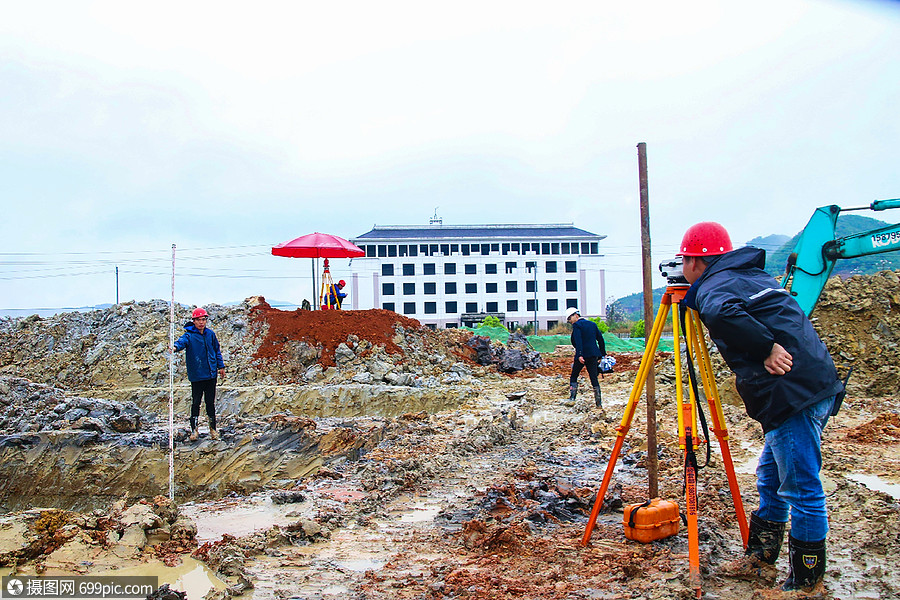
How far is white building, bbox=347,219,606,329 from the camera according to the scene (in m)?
50.7

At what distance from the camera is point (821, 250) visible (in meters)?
5.59

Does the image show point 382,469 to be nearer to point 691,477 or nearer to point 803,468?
point 691,477

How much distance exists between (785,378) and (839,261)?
432 centimetres

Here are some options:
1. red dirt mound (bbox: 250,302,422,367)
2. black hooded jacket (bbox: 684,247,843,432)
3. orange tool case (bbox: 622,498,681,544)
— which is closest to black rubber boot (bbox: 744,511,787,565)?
orange tool case (bbox: 622,498,681,544)

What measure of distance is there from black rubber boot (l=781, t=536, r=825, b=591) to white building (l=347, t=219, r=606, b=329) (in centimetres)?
4703

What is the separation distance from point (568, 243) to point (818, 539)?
51.1 m

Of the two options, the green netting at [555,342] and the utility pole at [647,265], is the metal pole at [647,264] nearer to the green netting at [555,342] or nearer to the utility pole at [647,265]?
the utility pole at [647,265]

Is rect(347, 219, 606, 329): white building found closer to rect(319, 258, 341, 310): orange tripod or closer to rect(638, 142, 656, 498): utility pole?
rect(319, 258, 341, 310): orange tripod

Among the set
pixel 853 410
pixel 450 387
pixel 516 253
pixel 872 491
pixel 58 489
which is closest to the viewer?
pixel 872 491

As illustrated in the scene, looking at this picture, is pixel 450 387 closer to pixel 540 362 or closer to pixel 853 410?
pixel 540 362

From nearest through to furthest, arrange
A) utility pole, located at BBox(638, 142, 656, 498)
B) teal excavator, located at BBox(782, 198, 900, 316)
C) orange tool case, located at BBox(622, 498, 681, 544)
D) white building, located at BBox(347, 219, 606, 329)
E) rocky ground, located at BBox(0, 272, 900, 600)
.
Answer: rocky ground, located at BBox(0, 272, 900, 600), orange tool case, located at BBox(622, 498, 681, 544), utility pole, located at BBox(638, 142, 656, 498), teal excavator, located at BBox(782, 198, 900, 316), white building, located at BBox(347, 219, 606, 329)

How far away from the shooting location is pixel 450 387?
1420cm

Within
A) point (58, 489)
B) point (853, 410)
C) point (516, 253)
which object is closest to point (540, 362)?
point (853, 410)

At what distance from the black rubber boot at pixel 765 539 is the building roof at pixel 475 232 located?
1917 inches
